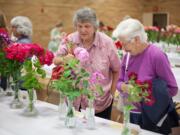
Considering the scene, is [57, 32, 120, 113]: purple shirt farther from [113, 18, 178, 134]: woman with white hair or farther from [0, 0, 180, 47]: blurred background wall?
[0, 0, 180, 47]: blurred background wall

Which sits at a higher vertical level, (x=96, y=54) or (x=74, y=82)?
(x=96, y=54)

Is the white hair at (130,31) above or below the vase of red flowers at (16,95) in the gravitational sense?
above

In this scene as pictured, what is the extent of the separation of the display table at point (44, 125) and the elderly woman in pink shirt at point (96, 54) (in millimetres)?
431

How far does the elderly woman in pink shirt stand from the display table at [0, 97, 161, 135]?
0.43 m

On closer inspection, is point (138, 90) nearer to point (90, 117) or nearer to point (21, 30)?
point (90, 117)

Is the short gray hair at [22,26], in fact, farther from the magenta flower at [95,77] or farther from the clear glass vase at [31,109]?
the magenta flower at [95,77]

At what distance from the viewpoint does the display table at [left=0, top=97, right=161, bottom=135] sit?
2.10 metres

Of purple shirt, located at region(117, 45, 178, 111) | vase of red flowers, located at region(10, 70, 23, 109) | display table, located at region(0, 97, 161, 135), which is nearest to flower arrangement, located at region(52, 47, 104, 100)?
display table, located at region(0, 97, 161, 135)

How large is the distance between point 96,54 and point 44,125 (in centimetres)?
87

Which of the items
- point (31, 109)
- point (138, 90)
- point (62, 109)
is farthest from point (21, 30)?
point (138, 90)

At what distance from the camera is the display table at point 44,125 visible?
2100 mm

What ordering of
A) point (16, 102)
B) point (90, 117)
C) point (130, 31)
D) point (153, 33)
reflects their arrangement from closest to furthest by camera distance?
point (90, 117) → point (130, 31) → point (16, 102) → point (153, 33)

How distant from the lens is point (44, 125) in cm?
223

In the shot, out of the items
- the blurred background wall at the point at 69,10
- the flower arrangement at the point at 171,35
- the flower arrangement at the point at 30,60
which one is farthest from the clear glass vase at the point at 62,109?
the blurred background wall at the point at 69,10
